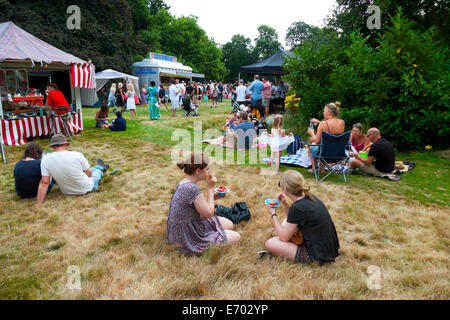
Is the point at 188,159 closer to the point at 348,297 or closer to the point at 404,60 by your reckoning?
the point at 348,297

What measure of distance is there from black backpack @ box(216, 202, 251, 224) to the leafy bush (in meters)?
5.17

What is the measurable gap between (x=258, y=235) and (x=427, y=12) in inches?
660

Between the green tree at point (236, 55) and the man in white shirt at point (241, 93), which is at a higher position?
the green tree at point (236, 55)

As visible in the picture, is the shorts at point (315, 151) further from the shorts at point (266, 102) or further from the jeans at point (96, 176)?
the shorts at point (266, 102)

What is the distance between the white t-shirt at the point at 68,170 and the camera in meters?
4.34

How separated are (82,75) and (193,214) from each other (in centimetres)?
876

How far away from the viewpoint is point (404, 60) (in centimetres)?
714

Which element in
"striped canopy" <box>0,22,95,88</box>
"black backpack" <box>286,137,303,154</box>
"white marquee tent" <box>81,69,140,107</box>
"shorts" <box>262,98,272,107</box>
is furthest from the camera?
"white marquee tent" <box>81,69,140,107</box>

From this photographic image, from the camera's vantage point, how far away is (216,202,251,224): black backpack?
3.76 m

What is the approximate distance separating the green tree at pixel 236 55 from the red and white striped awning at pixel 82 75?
65.0 meters

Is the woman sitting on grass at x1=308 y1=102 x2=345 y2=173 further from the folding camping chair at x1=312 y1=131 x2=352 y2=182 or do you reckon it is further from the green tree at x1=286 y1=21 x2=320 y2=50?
the green tree at x1=286 y1=21 x2=320 y2=50

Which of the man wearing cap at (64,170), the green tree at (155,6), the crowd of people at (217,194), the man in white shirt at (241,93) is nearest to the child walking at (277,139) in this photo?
the crowd of people at (217,194)

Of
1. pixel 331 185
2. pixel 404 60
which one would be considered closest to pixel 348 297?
pixel 331 185

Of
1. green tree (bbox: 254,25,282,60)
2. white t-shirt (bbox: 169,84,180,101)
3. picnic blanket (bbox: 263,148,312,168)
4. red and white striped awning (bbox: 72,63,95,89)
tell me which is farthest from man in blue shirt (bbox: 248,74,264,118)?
green tree (bbox: 254,25,282,60)
